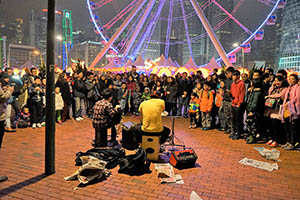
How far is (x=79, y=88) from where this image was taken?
904 cm

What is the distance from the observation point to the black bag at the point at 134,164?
4.20m

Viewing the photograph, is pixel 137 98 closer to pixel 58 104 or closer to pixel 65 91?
pixel 65 91

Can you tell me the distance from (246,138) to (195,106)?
210cm

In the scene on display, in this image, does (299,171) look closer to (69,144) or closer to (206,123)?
(206,123)

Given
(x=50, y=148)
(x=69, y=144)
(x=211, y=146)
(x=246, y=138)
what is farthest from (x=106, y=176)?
(x=246, y=138)

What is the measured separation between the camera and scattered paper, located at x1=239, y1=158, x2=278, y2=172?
460cm

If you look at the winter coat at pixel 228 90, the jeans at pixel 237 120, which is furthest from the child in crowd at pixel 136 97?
the jeans at pixel 237 120

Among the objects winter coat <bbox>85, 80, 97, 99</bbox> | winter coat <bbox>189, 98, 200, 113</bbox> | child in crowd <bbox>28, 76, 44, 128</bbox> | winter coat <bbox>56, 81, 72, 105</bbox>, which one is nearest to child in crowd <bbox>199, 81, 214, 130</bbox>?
winter coat <bbox>189, 98, 200, 113</bbox>

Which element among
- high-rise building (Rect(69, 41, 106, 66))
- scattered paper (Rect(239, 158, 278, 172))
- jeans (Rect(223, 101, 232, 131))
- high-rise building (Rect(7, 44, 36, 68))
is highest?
high-rise building (Rect(69, 41, 106, 66))

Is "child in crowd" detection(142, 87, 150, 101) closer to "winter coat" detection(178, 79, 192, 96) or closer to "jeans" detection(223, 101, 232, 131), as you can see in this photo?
"winter coat" detection(178, 79, 192, 96)

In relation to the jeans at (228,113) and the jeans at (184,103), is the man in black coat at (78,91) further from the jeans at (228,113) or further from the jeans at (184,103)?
the jeans at (228,113)

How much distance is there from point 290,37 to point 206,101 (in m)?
74.2

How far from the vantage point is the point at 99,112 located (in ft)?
17.4

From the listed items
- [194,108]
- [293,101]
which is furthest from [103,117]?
[293,101]
